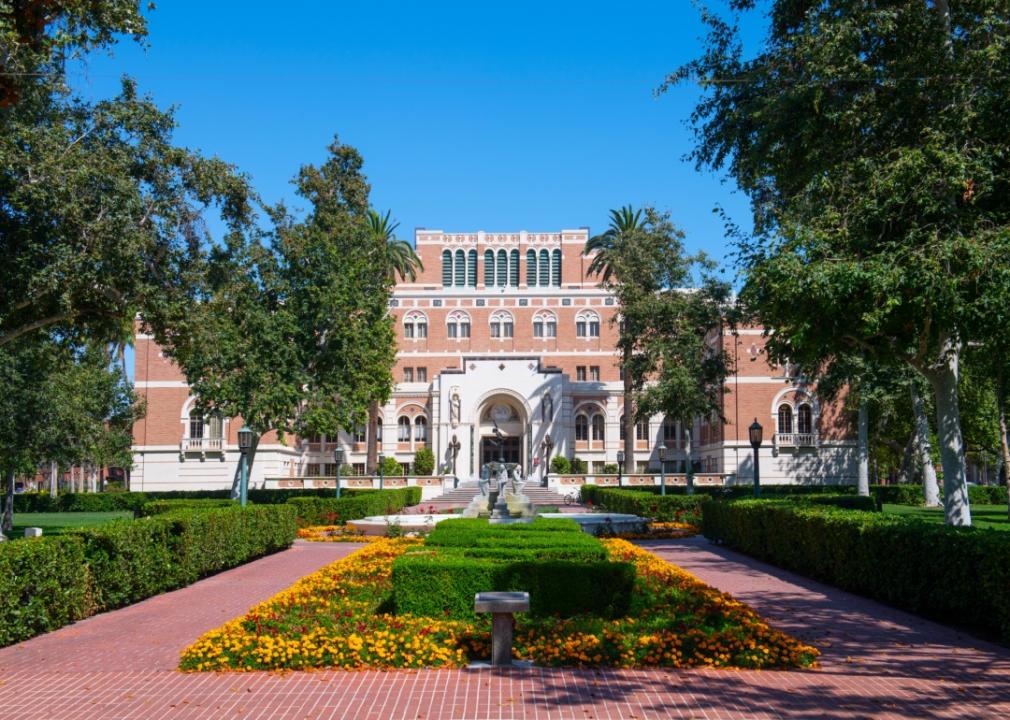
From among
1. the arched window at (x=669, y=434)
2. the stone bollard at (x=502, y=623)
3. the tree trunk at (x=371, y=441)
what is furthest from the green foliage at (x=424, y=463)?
the stone bollard at (x=502, y=623)

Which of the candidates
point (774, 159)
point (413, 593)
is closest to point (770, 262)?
point (774, 159)

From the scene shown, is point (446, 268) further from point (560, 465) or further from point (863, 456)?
point (863, 456)

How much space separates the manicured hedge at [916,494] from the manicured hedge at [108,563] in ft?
110

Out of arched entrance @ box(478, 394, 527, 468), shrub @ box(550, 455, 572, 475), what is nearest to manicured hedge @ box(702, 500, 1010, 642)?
shrub @ box(550, 455, 572, 475)

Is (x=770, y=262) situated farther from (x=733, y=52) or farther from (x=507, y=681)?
(x=507, y=681)

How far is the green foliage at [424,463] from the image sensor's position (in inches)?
1989

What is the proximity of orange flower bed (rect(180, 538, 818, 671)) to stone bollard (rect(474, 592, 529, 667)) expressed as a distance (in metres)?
0.26

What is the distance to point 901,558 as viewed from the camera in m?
11.9

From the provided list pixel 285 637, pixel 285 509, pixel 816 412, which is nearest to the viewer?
pixel 285 637

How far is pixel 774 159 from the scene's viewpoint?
54.1 feet

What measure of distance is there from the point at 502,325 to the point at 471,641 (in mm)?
52971

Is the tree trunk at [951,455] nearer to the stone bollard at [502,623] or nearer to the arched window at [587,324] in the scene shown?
the stone bollard at [502,623]

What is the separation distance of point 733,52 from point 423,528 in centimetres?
1510

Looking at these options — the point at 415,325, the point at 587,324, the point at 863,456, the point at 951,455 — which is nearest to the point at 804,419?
the point at 863,456
